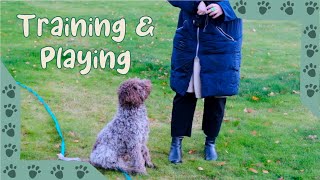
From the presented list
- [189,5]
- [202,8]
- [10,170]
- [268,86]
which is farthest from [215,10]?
[268,86]

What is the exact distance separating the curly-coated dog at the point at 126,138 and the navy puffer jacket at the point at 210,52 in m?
0.40

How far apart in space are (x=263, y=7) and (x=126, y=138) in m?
1.75

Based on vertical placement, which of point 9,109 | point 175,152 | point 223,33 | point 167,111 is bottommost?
point 175,152

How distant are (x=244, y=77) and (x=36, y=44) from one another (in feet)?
14.1

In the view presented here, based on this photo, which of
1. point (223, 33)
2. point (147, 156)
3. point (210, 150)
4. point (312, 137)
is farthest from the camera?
point (312, 137)

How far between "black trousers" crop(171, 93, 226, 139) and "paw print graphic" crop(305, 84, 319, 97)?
1.09m

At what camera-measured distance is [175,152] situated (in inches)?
216

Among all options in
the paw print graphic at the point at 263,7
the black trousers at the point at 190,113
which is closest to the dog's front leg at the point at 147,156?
the black trousers at the point at 190,113

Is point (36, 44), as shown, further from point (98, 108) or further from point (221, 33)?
point (221, 33)

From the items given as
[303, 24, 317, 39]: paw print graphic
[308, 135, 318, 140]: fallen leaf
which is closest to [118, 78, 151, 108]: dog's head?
[303, 24, 317, 39]: paw print graphic

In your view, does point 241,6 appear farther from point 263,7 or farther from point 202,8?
point 202,8

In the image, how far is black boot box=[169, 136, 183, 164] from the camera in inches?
215

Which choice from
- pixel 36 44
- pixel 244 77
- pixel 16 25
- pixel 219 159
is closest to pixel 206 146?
pixel 219 159

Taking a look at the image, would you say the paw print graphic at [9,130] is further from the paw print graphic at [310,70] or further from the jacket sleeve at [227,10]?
the paw print graphic at [310,70]
